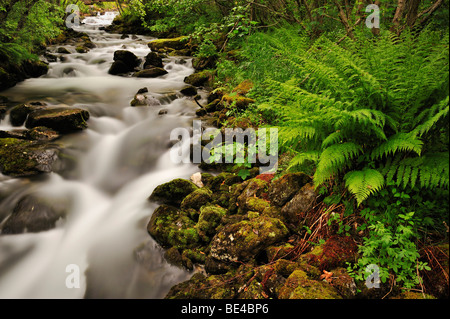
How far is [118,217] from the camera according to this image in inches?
179

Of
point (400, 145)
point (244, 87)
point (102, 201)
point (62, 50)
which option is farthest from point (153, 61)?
point (400, 145)

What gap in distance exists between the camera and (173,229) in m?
3.67

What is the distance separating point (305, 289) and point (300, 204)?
3.57 ft

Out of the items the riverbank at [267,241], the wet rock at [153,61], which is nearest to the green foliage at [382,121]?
the riverbank at [267,241]

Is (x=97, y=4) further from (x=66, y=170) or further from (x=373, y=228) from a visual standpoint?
(x=373, y=228)

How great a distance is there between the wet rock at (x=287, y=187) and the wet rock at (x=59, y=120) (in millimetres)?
5790

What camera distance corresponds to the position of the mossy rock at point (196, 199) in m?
4.06

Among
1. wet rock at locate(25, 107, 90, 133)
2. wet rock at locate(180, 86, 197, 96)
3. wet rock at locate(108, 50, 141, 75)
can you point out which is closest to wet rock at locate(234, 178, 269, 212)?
wet rock at locate(25, 107, 90, 133)

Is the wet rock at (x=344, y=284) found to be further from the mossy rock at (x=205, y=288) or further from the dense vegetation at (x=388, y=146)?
the mossy rock at (x=205, y=288)

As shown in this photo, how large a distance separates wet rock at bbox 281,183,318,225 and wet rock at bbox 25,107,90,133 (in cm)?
604

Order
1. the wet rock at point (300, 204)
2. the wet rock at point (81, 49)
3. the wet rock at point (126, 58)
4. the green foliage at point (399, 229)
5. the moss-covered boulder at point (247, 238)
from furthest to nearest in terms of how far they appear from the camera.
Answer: the wet rock at point (81, 49) < the wet rock at point (126, 58) < the wet rock at point (300, 204) < the moss-covered boulder at point (247, 238) < the green foliage at point (399, 229)

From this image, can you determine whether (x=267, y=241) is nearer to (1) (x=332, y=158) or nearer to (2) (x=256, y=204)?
(2) (x=256, y=204)

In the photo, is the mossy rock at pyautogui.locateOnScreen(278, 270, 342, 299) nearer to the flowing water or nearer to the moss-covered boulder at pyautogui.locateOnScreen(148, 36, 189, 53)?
the flowing water
